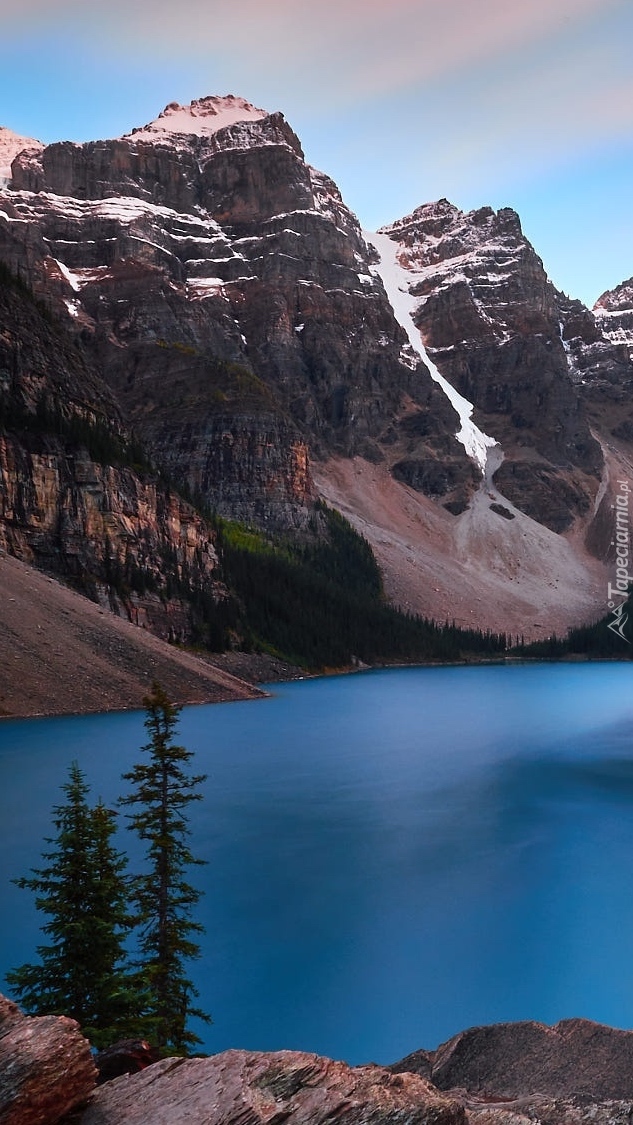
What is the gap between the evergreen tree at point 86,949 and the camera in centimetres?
1199

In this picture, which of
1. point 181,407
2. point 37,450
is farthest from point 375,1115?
point 181,407

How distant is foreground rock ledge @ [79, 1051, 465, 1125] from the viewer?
642 cm

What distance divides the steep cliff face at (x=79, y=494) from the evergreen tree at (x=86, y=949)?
2457 inches

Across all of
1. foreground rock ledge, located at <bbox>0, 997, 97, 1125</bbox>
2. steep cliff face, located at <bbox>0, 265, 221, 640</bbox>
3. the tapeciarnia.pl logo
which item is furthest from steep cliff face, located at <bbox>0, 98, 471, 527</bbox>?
foreground rock ledge, located at <bbox>0, 997, 97, 1125</bbox>

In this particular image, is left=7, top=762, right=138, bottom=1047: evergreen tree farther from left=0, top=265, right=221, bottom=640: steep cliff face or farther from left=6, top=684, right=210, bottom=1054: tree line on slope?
left=0, top=265, right=221, bottom=640: steep cliff face

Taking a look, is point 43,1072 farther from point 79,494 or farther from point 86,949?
point 79,494

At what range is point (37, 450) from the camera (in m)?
77.8

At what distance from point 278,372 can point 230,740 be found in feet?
500

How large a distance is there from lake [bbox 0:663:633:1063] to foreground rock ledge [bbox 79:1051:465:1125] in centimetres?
953

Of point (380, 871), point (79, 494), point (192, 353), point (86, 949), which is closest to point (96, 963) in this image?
point (86, 949)

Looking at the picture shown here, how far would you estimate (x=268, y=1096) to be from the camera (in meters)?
6.63

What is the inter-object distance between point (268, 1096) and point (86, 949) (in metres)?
6.67

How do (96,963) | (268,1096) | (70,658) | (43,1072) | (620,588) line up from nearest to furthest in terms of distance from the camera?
(43,1072) < (268,1096) < (96,963) < (70,658) < (620,588)

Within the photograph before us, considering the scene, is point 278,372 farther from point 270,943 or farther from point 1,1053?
point 1,1053
